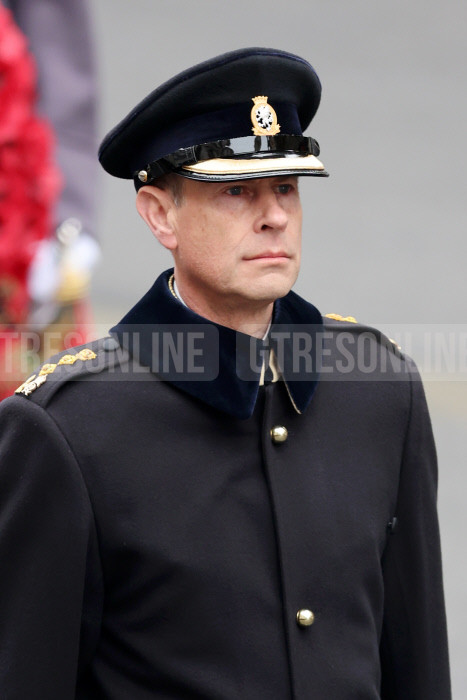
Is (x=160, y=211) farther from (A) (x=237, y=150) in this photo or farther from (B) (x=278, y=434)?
(B) (x=278, y=434)

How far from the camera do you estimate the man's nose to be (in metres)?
2.57

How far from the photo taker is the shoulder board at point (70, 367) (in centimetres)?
266

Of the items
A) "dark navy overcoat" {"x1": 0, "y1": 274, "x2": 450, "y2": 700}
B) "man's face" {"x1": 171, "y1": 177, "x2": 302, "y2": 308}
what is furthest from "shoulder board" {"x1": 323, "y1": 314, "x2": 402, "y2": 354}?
"man's face" {"x1": 171, "y1": 177, "x2": 302, "y2": 308}

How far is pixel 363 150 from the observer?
381 inches

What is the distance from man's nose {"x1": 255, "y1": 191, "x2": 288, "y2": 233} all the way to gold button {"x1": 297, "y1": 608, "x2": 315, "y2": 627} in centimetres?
59

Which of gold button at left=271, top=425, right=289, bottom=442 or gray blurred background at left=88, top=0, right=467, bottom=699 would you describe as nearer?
gold button at left=271, top=425, right=289, bottom=442

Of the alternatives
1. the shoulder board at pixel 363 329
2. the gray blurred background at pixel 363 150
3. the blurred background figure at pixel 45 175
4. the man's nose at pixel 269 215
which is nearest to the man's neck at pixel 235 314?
the man's nose at pixel 269 215

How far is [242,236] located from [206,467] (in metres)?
0.37

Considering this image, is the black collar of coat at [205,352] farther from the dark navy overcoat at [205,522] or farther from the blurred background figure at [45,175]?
the blurred background figure at [45,175]

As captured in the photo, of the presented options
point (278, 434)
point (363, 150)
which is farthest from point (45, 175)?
point (363, 150)

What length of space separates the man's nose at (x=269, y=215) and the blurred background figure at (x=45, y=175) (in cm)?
191

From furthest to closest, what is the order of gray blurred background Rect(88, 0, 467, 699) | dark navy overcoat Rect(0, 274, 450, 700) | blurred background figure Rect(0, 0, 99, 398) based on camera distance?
1. gray blurred background Rect(88, 0, 467, 699)
2. blurred background figure Rect(0, 0, 99, 398)
3. dark navy overcoat Rect(0, 274, 450, 700)

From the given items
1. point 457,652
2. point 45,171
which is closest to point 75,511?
point 45,171

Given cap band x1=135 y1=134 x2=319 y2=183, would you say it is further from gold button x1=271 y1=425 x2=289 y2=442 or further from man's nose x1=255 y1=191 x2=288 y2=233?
gold button x1=271 y1=425 x2=289 y2=442
